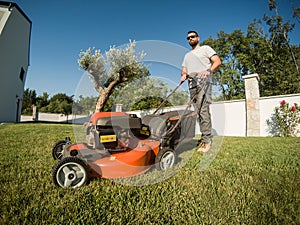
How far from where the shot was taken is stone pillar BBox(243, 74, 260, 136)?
23.6 feet

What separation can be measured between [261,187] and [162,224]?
1.09m

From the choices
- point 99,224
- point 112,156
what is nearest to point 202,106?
point 112,156

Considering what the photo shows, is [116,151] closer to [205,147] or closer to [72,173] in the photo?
[72,173]

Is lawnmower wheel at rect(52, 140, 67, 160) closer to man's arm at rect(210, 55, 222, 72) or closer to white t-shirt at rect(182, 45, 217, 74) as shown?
white t-shirt at rect(182, 45, 217, 74)

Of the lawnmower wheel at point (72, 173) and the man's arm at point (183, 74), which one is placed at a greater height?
the man's arm at point (183, 74)

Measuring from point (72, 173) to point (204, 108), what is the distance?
90.0 inches

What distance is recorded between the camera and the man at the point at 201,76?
9.86ft

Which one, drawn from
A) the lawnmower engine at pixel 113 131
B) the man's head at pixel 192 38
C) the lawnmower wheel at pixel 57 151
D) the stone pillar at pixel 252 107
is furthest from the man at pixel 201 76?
the stone pillar at pixel 252 107

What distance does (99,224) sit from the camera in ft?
4.02

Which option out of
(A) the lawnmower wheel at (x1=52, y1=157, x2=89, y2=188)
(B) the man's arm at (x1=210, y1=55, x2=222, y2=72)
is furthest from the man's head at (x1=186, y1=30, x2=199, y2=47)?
(A) the lawnmower wheel at (x1=52, y1=157, x2=89, y2=188)

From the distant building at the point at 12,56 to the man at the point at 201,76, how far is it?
15.0 meters

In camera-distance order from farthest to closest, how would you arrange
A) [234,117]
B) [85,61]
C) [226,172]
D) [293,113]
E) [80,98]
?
1. [85,61]
2. [234,117]
3. [293,113]
4. [80,98]
5. [226,172]

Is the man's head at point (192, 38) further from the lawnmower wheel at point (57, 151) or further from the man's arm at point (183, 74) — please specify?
the lawnmower wheel at point (57, 151)

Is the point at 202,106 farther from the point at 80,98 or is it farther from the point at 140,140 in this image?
the point at 80,98
